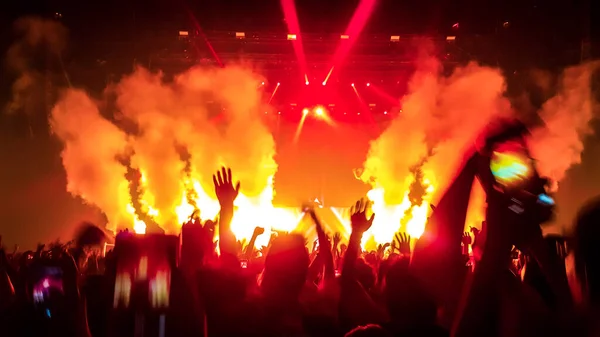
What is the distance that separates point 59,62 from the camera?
1322 cm

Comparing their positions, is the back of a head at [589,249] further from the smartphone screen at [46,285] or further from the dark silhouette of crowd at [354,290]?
the smartphone screen at [46,285]

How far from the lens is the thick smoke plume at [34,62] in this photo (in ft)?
40.2

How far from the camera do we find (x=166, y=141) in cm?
1545

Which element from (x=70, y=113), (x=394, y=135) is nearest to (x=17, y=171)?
(x=70, y=113)

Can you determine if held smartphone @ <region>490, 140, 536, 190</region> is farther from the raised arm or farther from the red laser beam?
the red laser beam

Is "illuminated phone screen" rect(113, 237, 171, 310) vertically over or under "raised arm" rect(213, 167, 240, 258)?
under

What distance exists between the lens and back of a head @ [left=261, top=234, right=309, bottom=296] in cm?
286

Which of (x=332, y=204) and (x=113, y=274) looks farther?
(x=332, y=204)

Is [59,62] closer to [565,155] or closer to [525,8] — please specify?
[525,8]

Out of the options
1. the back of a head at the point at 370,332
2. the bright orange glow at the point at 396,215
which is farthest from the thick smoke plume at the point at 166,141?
the back of a head at the point at 370,332

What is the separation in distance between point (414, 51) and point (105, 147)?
8.53m

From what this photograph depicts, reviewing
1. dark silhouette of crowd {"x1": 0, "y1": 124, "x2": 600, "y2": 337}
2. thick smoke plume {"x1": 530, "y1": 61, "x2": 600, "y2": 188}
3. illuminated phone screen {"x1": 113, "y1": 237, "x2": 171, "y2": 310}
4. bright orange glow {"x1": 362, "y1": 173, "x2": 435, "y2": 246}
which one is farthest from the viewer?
bright orange glow {"x1": 362, "y1": 173, "x2": 435, "y2": 246}

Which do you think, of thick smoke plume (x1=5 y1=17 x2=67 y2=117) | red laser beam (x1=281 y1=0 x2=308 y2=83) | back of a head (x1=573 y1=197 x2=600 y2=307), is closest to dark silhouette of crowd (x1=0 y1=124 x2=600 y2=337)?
back of a head (x1=573 y1=197 x2=600 y2=307)

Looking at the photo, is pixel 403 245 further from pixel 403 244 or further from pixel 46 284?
pixel 46 284
